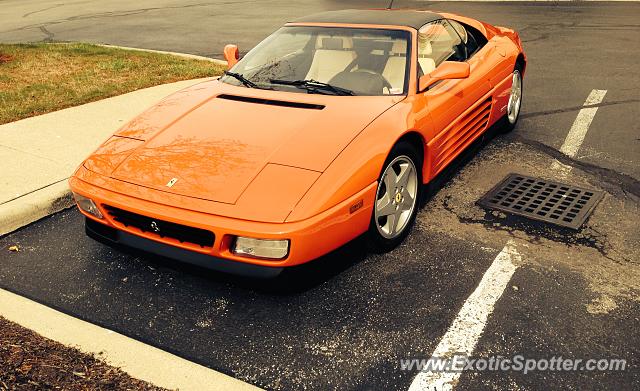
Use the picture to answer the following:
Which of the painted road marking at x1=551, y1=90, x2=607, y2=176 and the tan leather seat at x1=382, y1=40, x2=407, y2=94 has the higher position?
the tan leather seat at x1=382, y1=40, x2=407, y2=94

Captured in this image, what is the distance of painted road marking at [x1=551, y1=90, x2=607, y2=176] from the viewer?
4.96 meters

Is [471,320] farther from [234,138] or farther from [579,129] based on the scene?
[579,129]

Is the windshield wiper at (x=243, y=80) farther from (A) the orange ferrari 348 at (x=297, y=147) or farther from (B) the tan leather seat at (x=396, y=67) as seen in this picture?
(B) the tan leather seat at (x=396, y=67)

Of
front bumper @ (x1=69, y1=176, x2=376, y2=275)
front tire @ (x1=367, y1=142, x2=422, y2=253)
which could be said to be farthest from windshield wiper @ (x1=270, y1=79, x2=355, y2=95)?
front bumper @ (x1=69, y1=176, x2=376, y2=275)

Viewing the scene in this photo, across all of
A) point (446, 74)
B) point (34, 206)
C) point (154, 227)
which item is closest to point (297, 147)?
point (154, 227)

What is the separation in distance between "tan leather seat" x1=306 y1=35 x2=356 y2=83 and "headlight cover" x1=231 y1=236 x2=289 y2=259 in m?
1.63

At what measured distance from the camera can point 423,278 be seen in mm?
3375

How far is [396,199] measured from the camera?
3.60m

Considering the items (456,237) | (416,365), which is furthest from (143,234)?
(456,237)

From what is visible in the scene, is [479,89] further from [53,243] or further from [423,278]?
[53,243]

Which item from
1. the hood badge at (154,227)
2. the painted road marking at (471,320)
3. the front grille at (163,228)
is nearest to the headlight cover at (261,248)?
the front grille at (163,228)

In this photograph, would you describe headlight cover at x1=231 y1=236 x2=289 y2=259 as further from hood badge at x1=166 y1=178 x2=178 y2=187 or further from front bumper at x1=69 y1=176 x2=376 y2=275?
hood badge at x1=166 y1=178 x2=178 y2=187

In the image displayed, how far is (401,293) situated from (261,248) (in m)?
0.93

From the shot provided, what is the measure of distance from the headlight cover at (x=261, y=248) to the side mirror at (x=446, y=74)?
173 centimetres
